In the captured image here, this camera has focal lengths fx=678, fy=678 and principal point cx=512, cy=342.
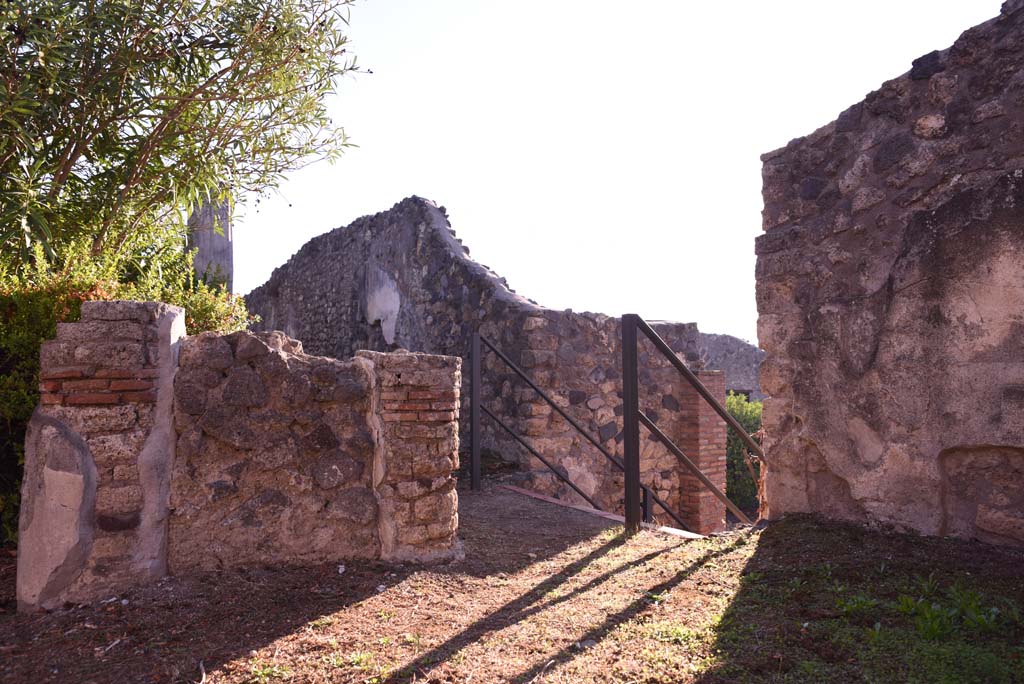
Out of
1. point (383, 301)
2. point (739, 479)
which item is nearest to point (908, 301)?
point (383, 301)

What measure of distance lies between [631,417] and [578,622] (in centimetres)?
176

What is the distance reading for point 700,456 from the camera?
292 inches

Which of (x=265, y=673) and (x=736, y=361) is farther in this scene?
(x=736, y=361)

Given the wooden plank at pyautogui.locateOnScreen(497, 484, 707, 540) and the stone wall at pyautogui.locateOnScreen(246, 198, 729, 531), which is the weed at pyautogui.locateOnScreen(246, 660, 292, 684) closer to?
→ the wooden plank at pyautogui.locateOnScreen(497, 484, 707, 540)

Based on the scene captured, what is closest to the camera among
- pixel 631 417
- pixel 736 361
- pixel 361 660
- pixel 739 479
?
pixel 361 660

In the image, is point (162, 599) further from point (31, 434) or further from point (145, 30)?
point (145, 30)

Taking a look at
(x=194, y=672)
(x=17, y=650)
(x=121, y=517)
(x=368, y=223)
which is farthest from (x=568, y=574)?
(x=368, y=223)

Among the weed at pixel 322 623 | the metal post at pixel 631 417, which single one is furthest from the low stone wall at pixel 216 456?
the metal post at pixel 631 417

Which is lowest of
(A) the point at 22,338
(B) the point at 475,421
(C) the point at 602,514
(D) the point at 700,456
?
(C) the point at 602,514

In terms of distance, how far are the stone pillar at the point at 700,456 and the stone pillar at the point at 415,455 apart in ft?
14.8

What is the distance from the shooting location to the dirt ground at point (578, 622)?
2172 millimetres

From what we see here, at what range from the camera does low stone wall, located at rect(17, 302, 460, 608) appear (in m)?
2.80

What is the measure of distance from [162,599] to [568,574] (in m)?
1.86

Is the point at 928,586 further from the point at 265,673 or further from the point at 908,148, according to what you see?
the point at 265,673
